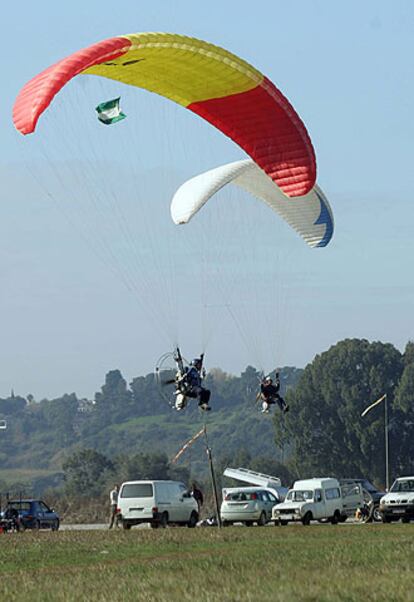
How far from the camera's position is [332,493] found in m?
38.2

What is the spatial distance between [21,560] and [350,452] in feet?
253

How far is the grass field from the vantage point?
666 inches

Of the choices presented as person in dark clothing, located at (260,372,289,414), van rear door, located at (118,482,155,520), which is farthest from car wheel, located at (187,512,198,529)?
person in dark clothing, located at (260,372,289,414)

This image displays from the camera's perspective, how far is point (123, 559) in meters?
23.3

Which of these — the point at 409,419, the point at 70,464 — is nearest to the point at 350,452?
the point at 409,419

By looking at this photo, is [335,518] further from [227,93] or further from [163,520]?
[227,93]

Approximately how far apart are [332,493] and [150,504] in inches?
216

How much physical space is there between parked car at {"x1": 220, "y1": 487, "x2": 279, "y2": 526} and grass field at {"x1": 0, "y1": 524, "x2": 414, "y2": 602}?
763cm

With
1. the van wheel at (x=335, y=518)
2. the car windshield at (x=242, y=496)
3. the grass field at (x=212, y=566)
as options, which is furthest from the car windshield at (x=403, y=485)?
the grass field at (x=212, y=566)

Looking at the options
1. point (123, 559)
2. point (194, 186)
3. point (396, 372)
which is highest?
point (396, 372)

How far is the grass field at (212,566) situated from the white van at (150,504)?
14.8 ft

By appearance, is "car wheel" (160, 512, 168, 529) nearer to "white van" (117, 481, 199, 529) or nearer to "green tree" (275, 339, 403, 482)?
"white van" (117, 481, 199, 529)

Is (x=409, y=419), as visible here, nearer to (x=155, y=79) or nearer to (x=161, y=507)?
(x=161, y=507)

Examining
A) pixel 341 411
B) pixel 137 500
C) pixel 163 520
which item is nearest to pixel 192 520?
pixel 163 520
